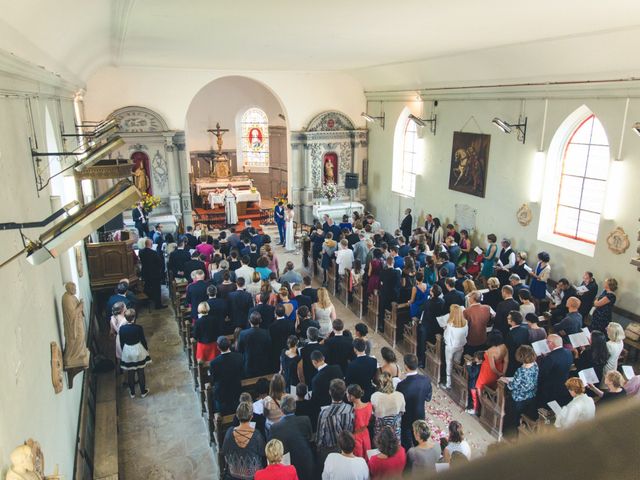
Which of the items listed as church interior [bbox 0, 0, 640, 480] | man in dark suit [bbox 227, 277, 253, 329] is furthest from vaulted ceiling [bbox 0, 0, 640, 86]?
man in dark suit [bbox 227, 277, 253, 329]

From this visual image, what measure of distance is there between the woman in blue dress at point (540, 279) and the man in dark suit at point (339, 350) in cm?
461

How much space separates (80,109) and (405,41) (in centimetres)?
1042

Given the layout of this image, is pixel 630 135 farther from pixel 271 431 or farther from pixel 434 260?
pixel 271 431

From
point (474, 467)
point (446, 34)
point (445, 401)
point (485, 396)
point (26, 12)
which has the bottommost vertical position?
point (445, 401)

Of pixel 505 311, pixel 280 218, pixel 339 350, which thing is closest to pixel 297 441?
pixel 339 350

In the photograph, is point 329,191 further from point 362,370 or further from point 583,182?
point 362,370

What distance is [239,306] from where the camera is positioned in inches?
322

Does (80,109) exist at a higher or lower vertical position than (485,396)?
higher

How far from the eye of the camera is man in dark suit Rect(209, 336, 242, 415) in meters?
6.32

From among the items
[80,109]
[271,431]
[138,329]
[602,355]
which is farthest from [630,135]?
[80,109]

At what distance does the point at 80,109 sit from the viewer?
49.0 feet

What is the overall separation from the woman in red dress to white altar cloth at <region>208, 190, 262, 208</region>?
13.9m

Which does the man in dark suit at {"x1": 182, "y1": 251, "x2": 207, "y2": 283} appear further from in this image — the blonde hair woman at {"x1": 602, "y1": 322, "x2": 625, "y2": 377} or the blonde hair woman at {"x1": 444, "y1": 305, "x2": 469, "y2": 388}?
the blonde hair woman at {"x1": 602, "y1": 322, "x2": 625, "y2": 377}

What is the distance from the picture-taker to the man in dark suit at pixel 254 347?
270 inches
